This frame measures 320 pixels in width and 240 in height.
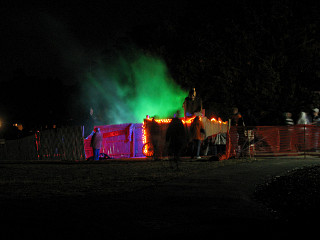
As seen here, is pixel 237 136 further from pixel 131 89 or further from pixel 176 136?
pixel 131 89

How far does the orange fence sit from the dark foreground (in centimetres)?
666

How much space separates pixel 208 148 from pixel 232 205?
42.2ft

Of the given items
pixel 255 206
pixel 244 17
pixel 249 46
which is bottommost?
pixel 255 206

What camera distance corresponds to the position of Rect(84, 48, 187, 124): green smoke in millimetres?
30734

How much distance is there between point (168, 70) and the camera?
3058cm

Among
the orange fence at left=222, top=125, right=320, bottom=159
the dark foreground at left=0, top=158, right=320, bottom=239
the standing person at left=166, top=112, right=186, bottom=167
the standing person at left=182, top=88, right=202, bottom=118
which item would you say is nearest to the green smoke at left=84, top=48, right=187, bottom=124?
the standing person at left=182, top=88, right=202, bottom=118

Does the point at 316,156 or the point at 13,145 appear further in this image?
the point at 13,145

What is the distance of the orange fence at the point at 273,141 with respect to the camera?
52.1 feet

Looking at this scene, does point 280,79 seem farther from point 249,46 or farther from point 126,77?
point 126,77

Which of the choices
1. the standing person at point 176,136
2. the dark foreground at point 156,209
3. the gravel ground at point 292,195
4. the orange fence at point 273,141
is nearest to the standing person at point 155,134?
the orange fence at point 273,141

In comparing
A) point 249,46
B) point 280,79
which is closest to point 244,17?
point 249,46

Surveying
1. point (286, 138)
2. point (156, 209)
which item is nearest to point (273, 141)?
point (286, 138)

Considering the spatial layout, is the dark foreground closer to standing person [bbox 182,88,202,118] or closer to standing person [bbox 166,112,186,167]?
standing person [bbox 166,112,186,167]

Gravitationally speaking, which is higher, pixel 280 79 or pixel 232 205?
pixel 280 79
